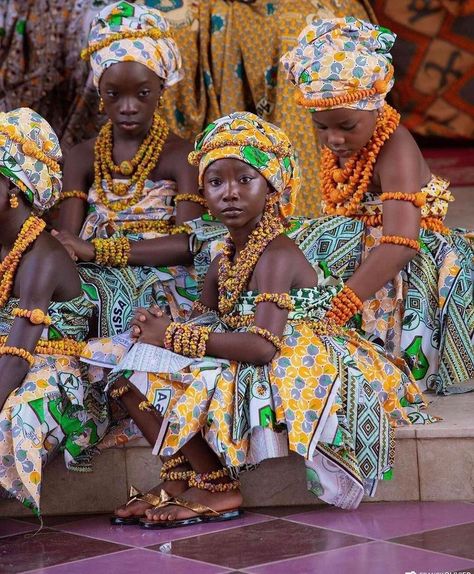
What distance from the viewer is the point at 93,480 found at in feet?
13.1

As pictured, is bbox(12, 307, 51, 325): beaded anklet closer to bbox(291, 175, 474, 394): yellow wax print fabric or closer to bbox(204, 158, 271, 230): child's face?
bbox(204, 158, 271, 230): child's face

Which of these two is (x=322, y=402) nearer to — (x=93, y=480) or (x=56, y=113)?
(x=93, y=480)

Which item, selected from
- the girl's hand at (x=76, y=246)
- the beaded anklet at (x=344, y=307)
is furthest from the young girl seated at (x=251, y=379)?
the girl's hand at (x=76, y=246)

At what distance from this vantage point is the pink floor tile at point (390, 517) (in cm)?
355

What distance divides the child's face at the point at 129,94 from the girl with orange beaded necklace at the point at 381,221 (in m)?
0.60

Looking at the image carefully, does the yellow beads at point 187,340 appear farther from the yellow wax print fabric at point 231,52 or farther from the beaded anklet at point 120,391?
the yellow wax print fabric at point 231,52

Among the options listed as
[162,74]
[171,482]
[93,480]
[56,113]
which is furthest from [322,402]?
[56,113]

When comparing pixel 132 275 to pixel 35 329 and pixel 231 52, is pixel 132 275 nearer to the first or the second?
pixel 35 329

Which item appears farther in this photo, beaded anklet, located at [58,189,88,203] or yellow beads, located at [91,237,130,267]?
beaded anklet, located at [58,189,88,203]

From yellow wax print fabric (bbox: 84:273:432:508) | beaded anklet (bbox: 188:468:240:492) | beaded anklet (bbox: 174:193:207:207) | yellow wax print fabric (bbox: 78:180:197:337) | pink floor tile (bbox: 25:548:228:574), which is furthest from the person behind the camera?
beaded anklet (bbox: 174:193:207:207)

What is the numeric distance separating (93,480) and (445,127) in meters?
2.94

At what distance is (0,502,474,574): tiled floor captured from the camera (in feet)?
10.8

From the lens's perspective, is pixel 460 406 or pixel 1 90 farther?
pixel 1 90

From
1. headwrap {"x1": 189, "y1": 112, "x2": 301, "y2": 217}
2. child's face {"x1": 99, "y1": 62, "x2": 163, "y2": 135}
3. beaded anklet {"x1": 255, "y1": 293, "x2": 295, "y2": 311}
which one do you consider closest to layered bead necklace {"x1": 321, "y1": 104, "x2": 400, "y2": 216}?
headwrap {"x1": 189, "y1": 112, "x2": 301, "y2": 217}
